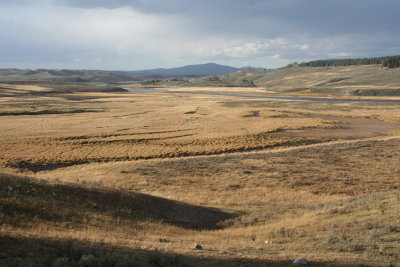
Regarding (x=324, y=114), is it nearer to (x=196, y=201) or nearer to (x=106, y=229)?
(x=196, y=201)

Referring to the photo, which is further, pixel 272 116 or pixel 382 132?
pixel 272 116

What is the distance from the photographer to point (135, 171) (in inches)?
1078

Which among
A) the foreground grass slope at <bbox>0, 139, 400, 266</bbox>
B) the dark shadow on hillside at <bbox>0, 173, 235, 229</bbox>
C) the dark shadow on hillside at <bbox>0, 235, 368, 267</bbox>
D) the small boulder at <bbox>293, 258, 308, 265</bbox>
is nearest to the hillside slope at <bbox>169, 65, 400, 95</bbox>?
the foreground grass slope at <bbox>0, 139, 400, 266</bbox>

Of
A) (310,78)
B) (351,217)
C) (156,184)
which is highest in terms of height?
Answer: (310,78)

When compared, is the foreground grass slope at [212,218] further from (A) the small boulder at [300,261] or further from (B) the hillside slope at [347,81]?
(B) the hillside slope at [347,81]

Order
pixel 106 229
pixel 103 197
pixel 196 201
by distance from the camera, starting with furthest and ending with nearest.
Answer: pixel 196 201, pixel 103 197, pixel 106 229

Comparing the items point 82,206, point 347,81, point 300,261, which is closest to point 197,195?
point 82,206

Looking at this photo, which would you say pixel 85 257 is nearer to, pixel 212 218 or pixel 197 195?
pixel 212 218

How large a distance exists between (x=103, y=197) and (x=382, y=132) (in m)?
44.5

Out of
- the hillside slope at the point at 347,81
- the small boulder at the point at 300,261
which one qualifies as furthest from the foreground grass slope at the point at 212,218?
the hillside slope at the point at 347,81

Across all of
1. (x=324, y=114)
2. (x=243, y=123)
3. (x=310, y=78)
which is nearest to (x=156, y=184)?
(x=243, y=123)

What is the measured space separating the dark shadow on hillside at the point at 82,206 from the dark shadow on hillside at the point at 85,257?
2825 mm

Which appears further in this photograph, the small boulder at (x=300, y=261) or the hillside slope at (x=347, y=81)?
the hillside slope at (x=347, y=81)

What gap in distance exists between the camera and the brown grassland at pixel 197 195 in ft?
30.2
